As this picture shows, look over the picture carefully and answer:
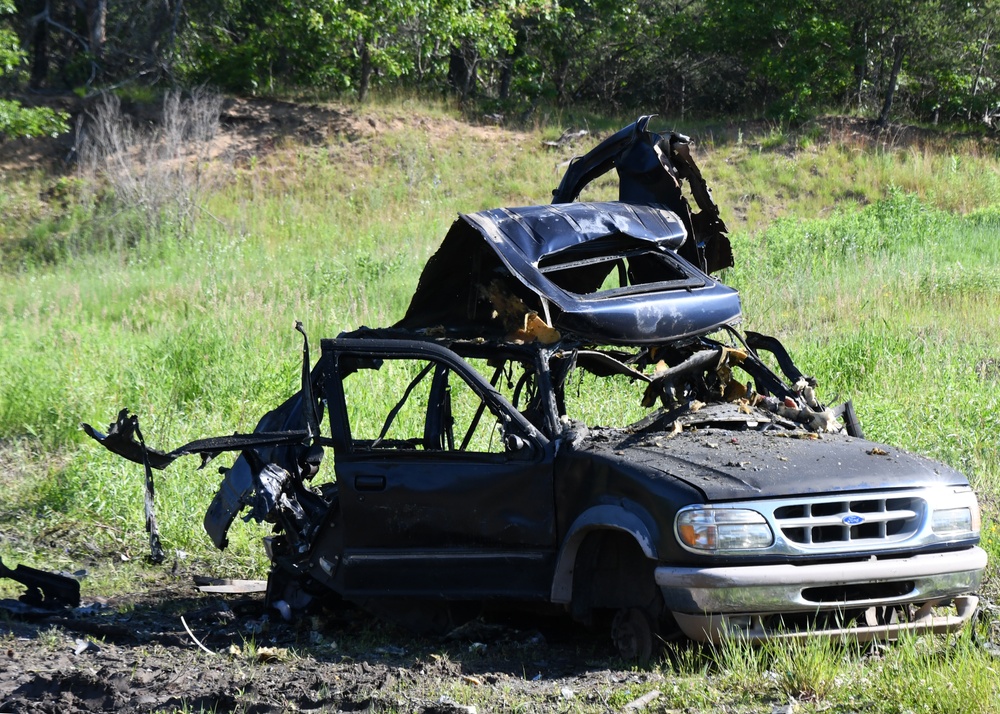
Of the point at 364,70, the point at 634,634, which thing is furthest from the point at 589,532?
the point at 364,70

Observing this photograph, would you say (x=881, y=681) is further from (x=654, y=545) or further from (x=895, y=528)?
(x=654, y=545)

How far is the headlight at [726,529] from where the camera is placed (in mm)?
4512

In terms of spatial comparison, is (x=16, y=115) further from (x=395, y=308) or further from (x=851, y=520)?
Result: (x=851, y=520)

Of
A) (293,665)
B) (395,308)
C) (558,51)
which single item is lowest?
(293,665)

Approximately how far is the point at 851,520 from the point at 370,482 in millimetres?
2276

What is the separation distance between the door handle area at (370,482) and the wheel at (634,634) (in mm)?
1306

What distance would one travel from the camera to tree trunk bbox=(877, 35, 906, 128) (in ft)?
94.7

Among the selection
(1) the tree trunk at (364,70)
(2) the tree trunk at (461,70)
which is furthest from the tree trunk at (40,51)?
(2) the tree trunk at (461,70)

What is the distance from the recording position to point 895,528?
188 inches

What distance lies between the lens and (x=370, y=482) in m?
5.48

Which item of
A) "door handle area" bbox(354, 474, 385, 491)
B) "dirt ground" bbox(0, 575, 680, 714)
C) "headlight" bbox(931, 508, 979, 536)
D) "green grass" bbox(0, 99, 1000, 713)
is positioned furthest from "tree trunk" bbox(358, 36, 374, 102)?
"headlight" bbox(931, 508, 979, 536)

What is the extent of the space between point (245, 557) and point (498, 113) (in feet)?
76.0

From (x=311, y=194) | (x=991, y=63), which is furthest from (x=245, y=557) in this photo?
(x=991, y=63)

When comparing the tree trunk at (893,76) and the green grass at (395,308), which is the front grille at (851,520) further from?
the tree trunk at (893,76)
